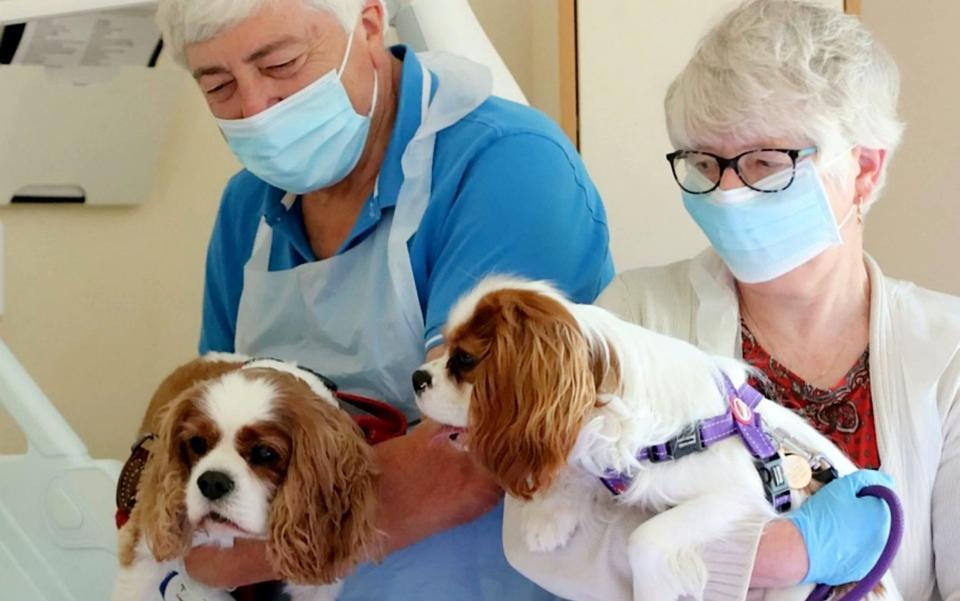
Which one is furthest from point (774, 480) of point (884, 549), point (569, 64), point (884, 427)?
point (569, 64)

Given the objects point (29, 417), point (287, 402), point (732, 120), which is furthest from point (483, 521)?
point (29, 417)

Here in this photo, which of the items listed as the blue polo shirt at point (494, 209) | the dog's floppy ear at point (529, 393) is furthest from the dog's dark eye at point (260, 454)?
the dog's floppy ear at point (529, 393)

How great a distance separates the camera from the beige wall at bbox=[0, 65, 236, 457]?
8.50 feet

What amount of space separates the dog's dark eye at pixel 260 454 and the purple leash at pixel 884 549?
69cm

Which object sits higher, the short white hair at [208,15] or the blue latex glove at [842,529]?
the short white hair at [208,15]

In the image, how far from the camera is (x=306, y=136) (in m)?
1.65

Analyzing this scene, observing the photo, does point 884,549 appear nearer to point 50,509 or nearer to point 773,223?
point 773,223

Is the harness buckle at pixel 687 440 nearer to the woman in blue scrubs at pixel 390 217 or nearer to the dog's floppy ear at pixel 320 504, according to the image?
the woman in blue scrubs at pixel 390 217

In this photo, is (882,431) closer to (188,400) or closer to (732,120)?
(732,120)

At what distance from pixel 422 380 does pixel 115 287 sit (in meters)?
1.67

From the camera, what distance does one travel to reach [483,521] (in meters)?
1.58

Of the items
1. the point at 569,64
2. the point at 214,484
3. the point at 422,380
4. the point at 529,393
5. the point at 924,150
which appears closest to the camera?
the point at 529,393

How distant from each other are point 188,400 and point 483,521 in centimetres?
46

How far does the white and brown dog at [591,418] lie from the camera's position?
1.15 meters
